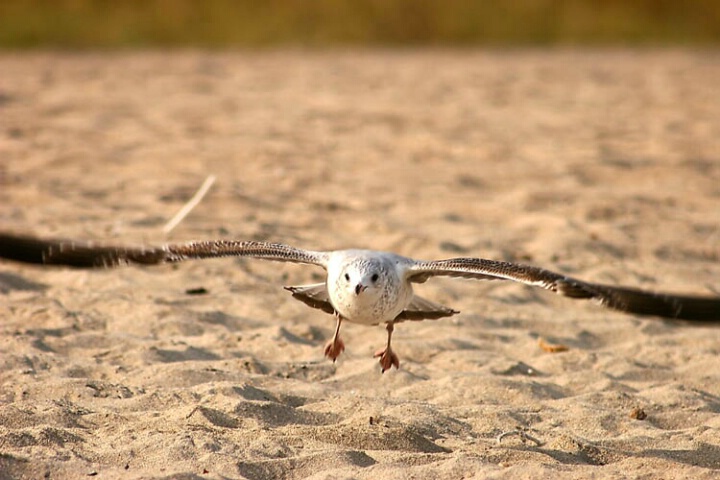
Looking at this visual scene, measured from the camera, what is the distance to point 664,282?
7707 mm

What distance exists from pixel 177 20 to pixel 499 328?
15.4 metres

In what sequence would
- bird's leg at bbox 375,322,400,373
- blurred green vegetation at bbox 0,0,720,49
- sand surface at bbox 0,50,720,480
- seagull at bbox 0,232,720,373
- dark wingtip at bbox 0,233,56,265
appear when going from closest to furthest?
1. sand surface at bbox 0,50,720,480
2. seagull at bbox 0,232,720,373
3. dark wingtip at bbox 0,233,56,265
4. bird's leg at bbox 375,322,400,373
5. blurred green vegetation at bbox 0,0,720,49

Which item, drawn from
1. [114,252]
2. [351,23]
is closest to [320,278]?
[114,252]

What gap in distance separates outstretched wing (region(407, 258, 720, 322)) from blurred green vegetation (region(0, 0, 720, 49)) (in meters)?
14.4

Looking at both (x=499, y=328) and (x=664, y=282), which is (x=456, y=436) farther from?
(x=664, y=282)

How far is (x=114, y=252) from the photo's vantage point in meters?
5.77

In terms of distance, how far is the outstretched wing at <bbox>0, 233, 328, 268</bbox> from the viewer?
5625 millimetres

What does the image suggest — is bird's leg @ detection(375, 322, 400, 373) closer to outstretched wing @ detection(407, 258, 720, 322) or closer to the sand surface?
the sand surface

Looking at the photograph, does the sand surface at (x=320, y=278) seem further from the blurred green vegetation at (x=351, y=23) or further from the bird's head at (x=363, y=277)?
the blurred green vegetation at (x=351, y=23)

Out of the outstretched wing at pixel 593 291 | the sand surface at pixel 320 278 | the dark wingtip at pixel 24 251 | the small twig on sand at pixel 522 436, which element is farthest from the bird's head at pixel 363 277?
the dark wingtip at pixel 24 251

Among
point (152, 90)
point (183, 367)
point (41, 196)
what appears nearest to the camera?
point (183, 367)

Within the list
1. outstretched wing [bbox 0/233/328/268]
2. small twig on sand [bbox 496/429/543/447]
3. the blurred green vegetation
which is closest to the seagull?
outstretched wing [bbox 0/233/328/268]

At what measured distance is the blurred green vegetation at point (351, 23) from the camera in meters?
19.7

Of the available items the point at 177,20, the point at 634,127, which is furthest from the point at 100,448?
the point at 177,20
